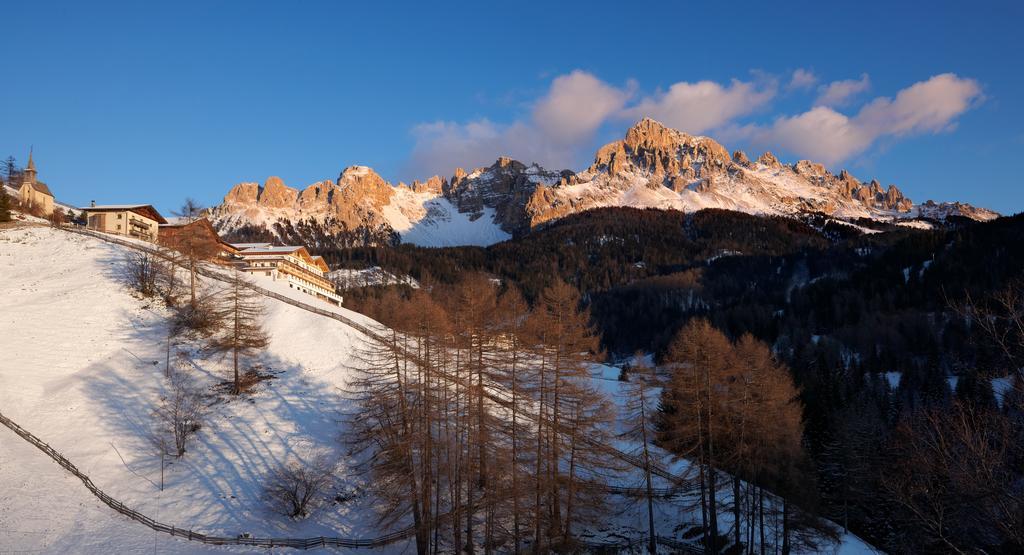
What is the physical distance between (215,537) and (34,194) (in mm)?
85351

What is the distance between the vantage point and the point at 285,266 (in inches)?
3130

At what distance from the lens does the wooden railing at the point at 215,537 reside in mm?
28125

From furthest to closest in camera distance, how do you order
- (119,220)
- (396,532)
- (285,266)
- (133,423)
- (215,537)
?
1. (285,266)
2. (119,220)
3. (133,423)
4. (396,532)
5. (215,537)

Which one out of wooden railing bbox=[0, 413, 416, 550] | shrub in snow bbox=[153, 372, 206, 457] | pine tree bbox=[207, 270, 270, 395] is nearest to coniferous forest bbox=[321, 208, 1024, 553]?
wooden railing bbox=[0, 413, 416, 550]

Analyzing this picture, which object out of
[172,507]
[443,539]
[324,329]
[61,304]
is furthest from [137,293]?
[443,539]

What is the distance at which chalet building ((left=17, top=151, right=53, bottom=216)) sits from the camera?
8295 centimetres

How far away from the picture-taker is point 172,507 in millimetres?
30172

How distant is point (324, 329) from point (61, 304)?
68.6 ft

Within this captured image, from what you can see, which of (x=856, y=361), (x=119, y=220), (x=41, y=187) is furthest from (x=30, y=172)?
(x=856, y=361)

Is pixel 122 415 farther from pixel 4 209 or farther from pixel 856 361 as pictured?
pixel 856 361

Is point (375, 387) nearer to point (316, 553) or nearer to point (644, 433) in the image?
point (316, 553)

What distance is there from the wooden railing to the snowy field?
376 millimetres

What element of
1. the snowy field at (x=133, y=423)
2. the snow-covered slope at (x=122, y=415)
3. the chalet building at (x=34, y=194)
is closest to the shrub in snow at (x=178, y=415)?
the snowy field at (x=133, y=423)

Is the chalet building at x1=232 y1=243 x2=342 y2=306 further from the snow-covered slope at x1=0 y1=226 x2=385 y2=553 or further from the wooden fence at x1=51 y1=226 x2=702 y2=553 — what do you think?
the snow-covered slope at x1=0 y1=226 x2=385 y2=553
